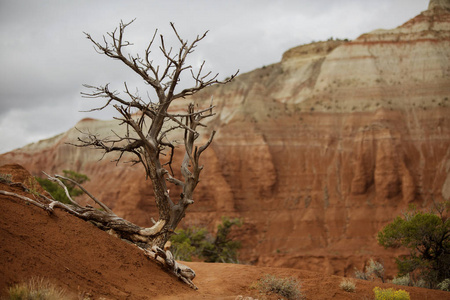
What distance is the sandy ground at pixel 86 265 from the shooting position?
23.5ft

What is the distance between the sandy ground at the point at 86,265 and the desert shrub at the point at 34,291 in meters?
0.25

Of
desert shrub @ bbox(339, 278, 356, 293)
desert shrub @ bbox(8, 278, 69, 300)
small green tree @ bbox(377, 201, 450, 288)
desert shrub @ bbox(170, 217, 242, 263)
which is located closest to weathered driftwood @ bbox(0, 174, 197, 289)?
desert shrub @ bbox(8, 278, 69, 300)

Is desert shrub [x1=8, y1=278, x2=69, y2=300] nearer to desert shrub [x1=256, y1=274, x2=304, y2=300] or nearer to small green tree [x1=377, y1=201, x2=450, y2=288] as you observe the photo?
desert shrub [x1=256, y1=274, x2=304, y2=300]

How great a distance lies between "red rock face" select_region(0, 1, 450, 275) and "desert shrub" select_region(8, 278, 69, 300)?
33458mm

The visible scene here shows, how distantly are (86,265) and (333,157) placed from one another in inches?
1600

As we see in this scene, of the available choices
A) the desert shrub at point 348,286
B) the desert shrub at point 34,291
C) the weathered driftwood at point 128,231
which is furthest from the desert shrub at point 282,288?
the desert shrub at point 34,291

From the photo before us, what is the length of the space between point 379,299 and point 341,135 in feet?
126

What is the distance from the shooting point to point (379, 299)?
10164 millimetres

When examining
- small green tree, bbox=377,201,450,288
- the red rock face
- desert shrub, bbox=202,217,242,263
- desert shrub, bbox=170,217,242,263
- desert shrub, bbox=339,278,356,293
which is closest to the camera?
desert shrub, bbox=339,278,356,293

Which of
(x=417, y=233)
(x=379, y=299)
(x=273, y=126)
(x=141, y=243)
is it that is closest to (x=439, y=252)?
(x=417, y=233)

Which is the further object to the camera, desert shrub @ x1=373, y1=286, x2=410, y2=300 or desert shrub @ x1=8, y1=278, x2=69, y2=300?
desert shrub @ x1=373, y1=286, x2=410, y2=300

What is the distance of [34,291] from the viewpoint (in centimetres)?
603

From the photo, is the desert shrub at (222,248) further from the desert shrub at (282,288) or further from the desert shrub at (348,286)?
the desert shrub at (282,288)

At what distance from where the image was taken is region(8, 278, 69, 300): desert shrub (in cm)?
592
